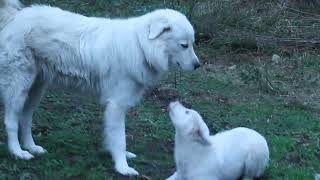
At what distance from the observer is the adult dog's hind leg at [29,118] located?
6.71 m

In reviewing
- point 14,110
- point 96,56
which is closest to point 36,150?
point 14,110

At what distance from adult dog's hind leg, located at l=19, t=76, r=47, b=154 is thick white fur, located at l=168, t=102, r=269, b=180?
1.51m

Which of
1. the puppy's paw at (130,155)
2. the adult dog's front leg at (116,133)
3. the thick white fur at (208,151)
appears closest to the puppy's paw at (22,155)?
the adult dog's front leg at (116,133)

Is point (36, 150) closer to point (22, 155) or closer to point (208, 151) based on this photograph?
point (22, 155)

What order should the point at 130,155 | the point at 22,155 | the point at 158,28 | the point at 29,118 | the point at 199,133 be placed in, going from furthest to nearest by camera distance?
the point at 29,118 < the point at 130,155 < the point at 22,155 < the point at 158,28 < the point at 199,133

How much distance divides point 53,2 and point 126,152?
275 inches

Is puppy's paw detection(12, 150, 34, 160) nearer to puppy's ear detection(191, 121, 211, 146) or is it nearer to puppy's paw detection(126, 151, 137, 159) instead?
puppy's paw detection(126, 151, 137, 159)

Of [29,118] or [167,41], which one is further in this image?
[29,118]

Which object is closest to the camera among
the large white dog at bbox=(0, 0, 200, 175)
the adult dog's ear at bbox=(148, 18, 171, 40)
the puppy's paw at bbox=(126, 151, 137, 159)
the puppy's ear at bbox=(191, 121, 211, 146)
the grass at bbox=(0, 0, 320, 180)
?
the puppy's ear at bbox=(191, 121, 211, 146)

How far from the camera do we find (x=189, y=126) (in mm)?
5727

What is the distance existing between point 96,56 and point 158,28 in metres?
0.65

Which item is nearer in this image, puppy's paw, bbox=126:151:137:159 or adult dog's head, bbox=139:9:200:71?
adult dog's head, bbox=139:9:200:71

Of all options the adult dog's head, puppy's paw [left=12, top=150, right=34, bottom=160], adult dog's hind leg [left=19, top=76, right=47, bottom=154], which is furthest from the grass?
the adult dog's head

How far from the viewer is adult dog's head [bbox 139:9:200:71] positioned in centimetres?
619
